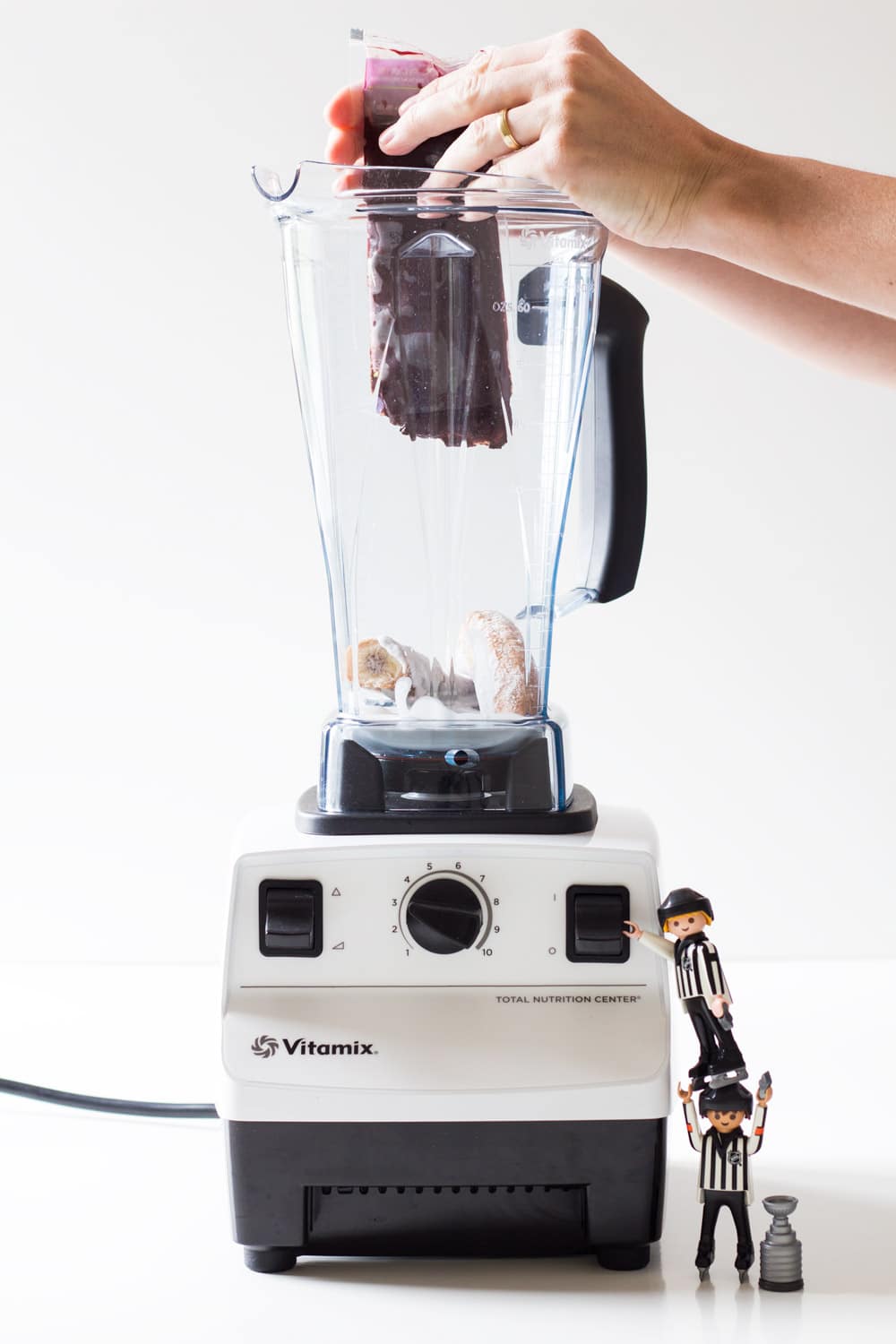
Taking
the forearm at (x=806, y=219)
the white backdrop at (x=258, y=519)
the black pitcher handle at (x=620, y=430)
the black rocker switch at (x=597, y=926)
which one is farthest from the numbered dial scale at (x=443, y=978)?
the white backdrop at (x=258, y=519)

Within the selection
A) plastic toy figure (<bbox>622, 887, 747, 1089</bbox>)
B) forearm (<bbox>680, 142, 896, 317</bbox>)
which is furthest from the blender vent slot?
forearm (<bbox>680, 142, 896, 317</bbox>)

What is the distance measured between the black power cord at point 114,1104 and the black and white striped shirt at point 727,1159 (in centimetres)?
39

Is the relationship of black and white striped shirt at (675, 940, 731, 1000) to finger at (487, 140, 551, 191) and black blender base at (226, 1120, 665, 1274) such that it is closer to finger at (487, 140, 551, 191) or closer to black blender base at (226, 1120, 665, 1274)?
black blender base at (226, 1120, 665, 1274)

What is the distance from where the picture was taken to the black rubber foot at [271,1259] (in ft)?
2.39

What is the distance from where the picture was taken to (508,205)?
791mm

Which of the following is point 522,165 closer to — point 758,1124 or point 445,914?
point 445,914

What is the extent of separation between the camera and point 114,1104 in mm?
970

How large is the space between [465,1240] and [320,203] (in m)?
0.58

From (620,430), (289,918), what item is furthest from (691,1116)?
(620,430)

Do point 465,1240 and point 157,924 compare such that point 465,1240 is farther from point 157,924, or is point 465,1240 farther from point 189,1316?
point 157,924

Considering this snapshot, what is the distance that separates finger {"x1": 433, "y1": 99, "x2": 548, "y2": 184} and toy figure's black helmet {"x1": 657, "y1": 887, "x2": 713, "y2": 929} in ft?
1.35

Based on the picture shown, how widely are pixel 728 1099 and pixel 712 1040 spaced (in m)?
0.03

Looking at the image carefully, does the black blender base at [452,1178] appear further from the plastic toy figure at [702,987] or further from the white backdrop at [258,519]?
the white backdrop at [258,519]

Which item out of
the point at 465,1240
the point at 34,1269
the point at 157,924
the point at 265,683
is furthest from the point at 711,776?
the point at 34,1269
